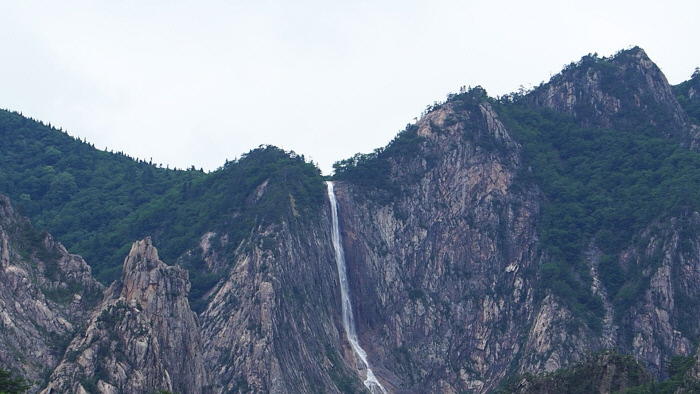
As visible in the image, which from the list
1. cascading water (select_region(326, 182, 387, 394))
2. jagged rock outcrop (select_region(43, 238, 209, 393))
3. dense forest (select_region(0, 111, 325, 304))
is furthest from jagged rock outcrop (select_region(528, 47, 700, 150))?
jagged rock outcrop (select_region(43, 238, 209, 393))

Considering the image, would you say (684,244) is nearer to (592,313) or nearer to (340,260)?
(592,313)

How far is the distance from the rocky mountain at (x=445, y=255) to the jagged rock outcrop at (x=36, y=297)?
0.31 meters

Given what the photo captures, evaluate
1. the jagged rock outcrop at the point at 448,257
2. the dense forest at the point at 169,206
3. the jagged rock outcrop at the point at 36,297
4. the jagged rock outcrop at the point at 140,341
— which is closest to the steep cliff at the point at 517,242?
the jagged rock outcrop at the point at 448,257

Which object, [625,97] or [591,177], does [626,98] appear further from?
[591,177]

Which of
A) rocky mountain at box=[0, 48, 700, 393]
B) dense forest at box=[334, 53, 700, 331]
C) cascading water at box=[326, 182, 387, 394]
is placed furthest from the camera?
dense forest at box=[334, 53, 700, 331]

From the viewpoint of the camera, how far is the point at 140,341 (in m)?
117

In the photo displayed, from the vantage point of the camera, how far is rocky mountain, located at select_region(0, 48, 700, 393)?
14600 centimetres

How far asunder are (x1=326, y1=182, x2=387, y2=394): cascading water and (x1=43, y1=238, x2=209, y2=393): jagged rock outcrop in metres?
33.4

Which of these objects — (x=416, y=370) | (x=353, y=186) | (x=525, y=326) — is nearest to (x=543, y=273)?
(x=525, y=326)

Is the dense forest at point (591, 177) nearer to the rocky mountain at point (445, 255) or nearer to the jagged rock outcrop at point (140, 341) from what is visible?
the rocky mountain at point (445, 255)

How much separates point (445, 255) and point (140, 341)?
6545 cm

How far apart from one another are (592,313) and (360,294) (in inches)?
1202

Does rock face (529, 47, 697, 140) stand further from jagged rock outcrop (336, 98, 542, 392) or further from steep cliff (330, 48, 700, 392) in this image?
jagged rock outcrop (336, 98, 542, 392)

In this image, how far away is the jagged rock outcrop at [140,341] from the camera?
111812mm
